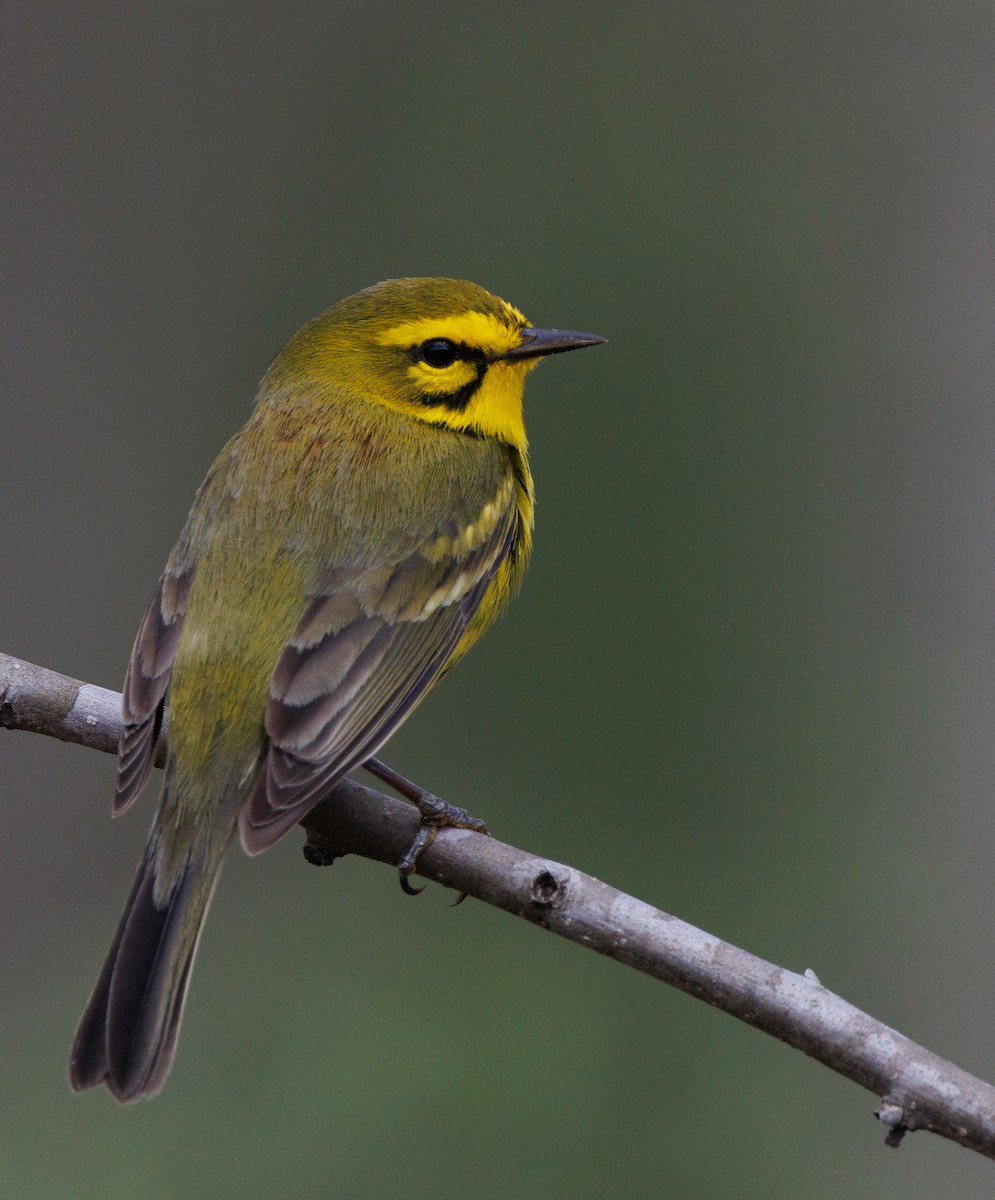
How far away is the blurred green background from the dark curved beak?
196 cm

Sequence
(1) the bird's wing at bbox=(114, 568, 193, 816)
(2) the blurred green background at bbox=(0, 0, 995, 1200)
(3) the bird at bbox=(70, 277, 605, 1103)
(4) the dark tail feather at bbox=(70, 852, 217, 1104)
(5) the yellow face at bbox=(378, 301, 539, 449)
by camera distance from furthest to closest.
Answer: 1. (2) the blurred green background at bbox=(0, 0, 995, 1200)
2. (5) the yellow face at bbox=(378, 301, 539, 449)
3. (1) the bird's wing at bbox=(114, 568, 193, 816)
4. (3) the bird at bbox=(70, 277, 605, 1103)
5. (4) the dark tail feather at bbox=(70, 852, 217, 1104)

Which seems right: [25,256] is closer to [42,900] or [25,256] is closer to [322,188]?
[322,188]

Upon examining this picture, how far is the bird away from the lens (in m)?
3.54

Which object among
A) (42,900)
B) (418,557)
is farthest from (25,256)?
(418,557)

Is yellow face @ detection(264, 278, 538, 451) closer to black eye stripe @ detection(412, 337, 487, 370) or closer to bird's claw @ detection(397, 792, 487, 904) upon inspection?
black eye stripe @ detection(412, 337, 487, 370)

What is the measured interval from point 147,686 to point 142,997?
76 cm

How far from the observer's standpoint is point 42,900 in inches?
243

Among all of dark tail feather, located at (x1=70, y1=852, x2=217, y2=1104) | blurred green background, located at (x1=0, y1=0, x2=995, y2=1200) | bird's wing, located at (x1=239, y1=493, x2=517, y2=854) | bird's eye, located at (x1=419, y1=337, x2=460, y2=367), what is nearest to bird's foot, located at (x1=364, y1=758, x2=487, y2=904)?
bird's wing, located at (x1=239, y1=493, x2=517, y2=854)

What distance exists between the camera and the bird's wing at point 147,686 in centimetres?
366

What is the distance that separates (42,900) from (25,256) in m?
2.85

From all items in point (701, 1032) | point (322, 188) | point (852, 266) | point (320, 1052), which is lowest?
point (320, 1052)

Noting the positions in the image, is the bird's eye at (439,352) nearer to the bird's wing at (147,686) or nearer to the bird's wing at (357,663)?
the bird's wing at (357,663)

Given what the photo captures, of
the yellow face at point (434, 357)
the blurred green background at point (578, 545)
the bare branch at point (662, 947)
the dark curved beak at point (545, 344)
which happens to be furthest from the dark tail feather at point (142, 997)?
the dark curved beak at point (545, 344)

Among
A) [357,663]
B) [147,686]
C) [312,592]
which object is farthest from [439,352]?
[147,686]
